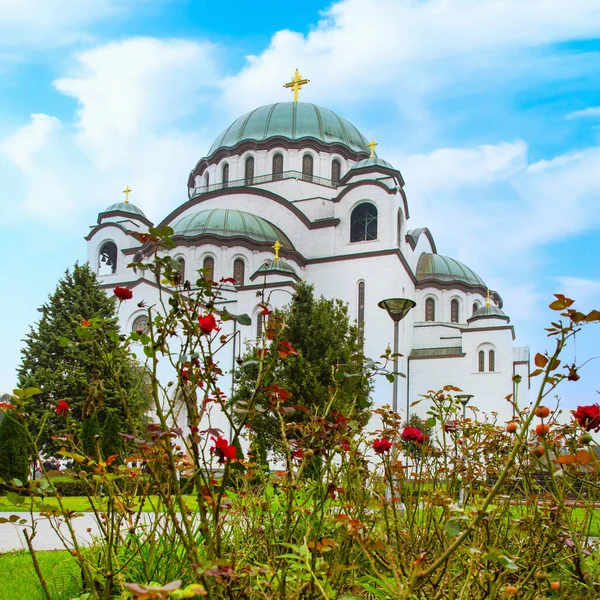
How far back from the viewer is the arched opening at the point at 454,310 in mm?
33000

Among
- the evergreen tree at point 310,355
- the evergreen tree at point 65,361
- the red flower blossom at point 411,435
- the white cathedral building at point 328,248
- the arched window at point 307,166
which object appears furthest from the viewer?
the arched window at point 307,166

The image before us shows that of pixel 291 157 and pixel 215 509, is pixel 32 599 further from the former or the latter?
pixel 291 157

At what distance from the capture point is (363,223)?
28.5 meters

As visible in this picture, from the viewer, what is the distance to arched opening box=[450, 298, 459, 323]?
33.0 metres

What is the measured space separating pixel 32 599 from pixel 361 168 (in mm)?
A: 26260

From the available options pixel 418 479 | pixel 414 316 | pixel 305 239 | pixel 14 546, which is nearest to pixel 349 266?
pixel 305 239

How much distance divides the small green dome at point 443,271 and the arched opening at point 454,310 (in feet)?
3.62

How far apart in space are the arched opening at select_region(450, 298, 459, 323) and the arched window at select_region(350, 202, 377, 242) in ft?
24.0

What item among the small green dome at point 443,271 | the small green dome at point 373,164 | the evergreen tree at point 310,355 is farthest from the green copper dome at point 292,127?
the evergreen tree at point 310,355

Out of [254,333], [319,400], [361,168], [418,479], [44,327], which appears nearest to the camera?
[418,479]

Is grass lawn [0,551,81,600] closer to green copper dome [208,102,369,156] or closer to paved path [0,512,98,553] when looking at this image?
paved path [0,512,98,553]

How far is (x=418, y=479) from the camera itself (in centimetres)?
374

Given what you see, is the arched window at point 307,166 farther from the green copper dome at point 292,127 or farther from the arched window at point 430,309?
the arched window at point 430,309

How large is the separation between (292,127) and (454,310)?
40.4 feet
